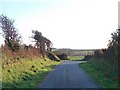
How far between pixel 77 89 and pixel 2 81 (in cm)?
446

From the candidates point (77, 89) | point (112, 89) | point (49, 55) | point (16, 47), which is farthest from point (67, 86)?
point (49, 55)

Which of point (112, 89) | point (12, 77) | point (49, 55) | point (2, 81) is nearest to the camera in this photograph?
point (112, 89)

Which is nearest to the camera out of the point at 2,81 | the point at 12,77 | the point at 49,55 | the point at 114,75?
the point at 2,81

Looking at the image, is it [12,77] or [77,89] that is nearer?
[77,89]

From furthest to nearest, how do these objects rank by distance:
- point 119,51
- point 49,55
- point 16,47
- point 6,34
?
point 49,55 < point 6,34 < point 16,47 < point 119,51

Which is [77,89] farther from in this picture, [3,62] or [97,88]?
[3,62]

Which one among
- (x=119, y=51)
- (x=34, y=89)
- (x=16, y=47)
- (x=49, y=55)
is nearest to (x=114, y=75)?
(x=119, y=51)

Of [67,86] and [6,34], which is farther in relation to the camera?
[6,34]

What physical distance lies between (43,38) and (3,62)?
47.7 metres

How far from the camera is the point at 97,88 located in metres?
18.3

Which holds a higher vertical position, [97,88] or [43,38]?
[43,38]

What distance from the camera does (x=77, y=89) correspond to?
712 inches

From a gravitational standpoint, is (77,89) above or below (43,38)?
below

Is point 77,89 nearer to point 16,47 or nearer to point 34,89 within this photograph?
point 34,89
